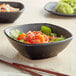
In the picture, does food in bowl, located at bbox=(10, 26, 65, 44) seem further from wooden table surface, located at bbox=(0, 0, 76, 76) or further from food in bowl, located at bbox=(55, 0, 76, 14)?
food in bowl, located at bbox=(55, 0, 76, 14)

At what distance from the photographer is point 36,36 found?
152 centimetres

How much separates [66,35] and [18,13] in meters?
0.65

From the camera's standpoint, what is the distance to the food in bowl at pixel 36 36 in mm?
1513

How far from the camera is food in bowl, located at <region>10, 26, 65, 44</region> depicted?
1.51m

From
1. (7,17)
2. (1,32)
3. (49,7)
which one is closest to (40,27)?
(1,32)

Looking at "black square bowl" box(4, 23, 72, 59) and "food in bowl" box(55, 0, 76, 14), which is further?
"food in bowl" box(55, 0, 76, 14)

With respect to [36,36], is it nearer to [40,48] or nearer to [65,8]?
[40,48]

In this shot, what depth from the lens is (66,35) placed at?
1.64 metres

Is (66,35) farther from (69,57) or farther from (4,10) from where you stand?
(4,10)

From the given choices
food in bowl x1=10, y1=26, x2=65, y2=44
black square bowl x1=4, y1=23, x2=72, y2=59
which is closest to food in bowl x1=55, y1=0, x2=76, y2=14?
food in bowl x1=10, y1=26, x2=65, y2=44

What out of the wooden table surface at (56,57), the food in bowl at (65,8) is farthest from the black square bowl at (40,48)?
the food in bowl at (65,8)

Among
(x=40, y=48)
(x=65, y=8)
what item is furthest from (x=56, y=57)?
(x=65, y=8)

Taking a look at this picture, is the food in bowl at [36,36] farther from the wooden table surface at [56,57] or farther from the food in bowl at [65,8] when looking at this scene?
the food in bowl at [65,8]

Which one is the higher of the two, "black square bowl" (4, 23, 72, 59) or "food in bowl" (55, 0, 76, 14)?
"black square bowl" (4, 23, 72, 59)
